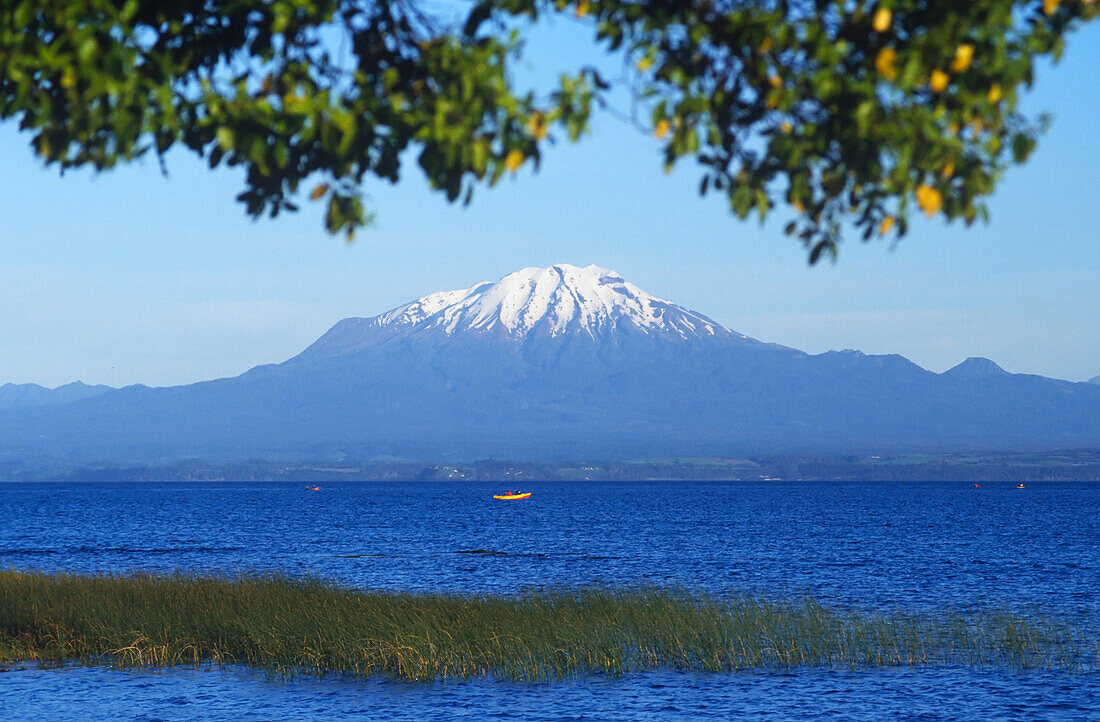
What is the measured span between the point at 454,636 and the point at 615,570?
3848cm

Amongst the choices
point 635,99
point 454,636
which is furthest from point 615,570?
point 635,99

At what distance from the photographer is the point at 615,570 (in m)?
68.2

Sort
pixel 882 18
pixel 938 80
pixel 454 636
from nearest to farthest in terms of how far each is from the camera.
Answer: pixel 882 18 < pixel 938 80 < pixel 454 636

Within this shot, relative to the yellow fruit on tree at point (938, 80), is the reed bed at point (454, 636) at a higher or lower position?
lower

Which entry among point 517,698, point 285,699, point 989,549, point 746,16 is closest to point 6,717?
point 285,699

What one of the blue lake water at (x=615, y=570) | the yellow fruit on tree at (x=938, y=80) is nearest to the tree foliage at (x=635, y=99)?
the yellow fruit on tree at (x=938, y=80)

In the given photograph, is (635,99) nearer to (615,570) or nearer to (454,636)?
(454,636)

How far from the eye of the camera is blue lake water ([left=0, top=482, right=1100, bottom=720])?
26.7m

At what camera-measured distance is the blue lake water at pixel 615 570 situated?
26.7 m

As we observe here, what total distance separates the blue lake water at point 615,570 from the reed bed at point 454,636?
976 millimetres

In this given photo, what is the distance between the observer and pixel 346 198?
7.81 meters

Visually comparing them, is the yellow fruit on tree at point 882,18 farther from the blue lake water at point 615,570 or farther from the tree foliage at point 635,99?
the blue lake water at point 615,570

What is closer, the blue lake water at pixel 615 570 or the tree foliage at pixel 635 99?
the tree foliage at pixel 635 99

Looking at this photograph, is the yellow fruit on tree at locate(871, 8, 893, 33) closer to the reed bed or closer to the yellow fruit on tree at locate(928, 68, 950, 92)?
the yellow fruit on tree at locate(928, 68, 950, 92)
